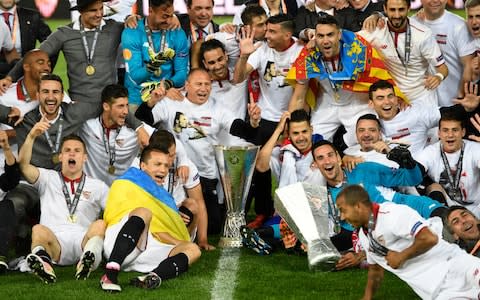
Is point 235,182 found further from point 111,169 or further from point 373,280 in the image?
point 373,280

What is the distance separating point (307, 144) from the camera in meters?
11.0

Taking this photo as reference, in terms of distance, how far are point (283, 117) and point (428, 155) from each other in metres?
1.29

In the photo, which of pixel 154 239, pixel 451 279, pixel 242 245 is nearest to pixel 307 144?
pixel 242 245

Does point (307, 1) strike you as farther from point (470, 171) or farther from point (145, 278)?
point (145, 278)

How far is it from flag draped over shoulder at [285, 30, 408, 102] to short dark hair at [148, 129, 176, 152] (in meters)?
1.63

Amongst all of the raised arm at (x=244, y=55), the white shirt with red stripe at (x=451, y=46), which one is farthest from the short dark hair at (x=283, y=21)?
the white shirt with red stripe at (x=451, y=46)

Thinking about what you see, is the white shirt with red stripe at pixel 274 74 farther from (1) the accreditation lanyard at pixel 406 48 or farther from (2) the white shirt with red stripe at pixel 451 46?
(2) the white shirt with red stripe at pixel 451 46

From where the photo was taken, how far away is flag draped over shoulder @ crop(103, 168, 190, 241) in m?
9.69

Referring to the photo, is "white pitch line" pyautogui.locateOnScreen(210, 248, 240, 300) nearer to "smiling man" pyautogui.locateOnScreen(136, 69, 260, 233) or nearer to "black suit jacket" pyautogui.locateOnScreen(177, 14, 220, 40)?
"smiling man" pyautogui.locateOnScreen(136, 69, 260, 233)

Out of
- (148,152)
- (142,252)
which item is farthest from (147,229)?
(148,152)

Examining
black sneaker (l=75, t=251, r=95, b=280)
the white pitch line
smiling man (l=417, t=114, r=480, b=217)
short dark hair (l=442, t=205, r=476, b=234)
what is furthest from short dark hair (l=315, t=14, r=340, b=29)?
black sneaker (l=75, t=251, r=95, b=280)

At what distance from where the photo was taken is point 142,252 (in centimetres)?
968

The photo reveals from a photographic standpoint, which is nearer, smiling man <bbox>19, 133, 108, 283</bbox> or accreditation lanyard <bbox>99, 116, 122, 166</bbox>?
smiling man <bbox>19, 133, 108, 283</bbox>

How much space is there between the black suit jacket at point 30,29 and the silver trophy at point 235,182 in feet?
8.70
